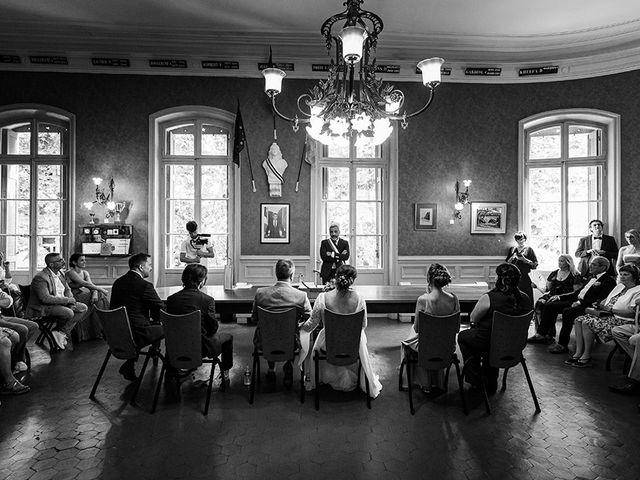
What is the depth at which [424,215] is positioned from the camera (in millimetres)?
7652

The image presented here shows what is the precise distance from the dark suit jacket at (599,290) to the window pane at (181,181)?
6.56 m

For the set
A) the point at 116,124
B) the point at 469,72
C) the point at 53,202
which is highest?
the point at 469,72

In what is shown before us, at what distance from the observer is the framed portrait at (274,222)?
7488mm

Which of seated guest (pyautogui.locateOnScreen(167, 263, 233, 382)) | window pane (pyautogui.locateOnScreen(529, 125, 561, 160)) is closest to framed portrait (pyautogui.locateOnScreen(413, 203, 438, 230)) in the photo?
window pane (pyautogui.locateOnScreen(529, 125, 561, 160))

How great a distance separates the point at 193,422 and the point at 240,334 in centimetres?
275

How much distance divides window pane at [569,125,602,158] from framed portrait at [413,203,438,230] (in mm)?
2868

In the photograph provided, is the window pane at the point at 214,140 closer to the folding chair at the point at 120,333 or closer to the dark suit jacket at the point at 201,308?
the dark suit jacket at the point at 201,308

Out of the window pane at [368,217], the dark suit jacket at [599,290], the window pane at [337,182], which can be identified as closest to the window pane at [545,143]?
the window pane at [368,217]

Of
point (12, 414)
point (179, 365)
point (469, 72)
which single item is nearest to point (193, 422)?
point (179, 365)

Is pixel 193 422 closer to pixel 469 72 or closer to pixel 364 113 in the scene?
pixel 364 113

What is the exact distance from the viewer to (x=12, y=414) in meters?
3.22

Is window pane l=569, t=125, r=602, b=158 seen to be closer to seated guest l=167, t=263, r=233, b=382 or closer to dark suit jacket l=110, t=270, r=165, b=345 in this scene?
seated guest l=167, t=263, r=233, b=382

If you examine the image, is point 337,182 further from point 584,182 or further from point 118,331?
point 118,331

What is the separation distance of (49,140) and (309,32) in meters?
5.29
